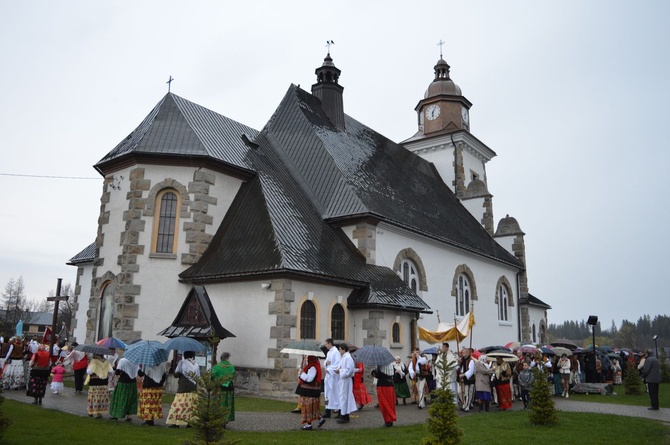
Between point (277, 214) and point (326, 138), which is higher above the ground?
point (326, 138)

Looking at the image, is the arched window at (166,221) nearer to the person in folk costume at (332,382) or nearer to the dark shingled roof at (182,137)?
the dark shingled roof at (182,137)

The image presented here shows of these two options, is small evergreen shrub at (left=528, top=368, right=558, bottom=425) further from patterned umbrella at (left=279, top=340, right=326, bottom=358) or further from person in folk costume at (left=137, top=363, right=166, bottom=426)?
person in folk costume at (left=137, top=363, right=166, bottom=426)

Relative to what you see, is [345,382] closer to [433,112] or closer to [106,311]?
[106,311]

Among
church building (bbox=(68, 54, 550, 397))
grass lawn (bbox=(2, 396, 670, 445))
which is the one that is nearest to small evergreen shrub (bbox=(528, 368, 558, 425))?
grass lawn (bbox=(2, 396, 670, 445))

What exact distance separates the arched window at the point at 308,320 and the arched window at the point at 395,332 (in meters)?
3.28

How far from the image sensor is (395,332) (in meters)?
20.2

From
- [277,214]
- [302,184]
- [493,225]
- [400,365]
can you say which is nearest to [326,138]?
[302,184]

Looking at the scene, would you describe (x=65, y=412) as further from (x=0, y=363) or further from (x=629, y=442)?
(x=629, y=442)

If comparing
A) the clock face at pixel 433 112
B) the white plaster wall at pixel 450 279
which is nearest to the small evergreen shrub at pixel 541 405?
the white plaster wall at pixel 450 279

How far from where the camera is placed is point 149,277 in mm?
19047

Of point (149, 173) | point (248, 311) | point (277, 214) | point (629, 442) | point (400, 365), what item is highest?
point (149, 173)

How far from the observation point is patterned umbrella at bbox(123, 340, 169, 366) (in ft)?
36.2

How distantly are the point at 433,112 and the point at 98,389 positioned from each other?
30774 millimetres

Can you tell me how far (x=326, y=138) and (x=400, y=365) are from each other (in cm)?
1197
